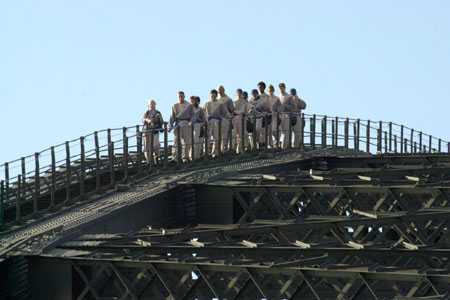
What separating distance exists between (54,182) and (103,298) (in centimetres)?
1013

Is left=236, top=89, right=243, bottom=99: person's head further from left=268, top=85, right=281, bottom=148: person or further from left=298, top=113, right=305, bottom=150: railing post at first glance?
left=298, top=113, right=305, bottom=150: railing post

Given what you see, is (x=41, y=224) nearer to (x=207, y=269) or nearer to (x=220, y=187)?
(x=220, y=187)

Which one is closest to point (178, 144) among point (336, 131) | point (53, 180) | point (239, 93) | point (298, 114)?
point (239, 93)

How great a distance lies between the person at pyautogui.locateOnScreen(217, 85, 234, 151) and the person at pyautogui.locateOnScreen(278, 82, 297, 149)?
9.31 ft

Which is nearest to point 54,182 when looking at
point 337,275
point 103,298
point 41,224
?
point 41,224

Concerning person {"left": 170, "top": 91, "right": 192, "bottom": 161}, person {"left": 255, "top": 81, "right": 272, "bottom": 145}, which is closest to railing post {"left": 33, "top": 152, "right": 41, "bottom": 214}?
person {"left": 170, "top": 91, "right": 192, "bottom": 161}

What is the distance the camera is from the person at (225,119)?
179 ft

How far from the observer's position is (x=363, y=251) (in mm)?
35250

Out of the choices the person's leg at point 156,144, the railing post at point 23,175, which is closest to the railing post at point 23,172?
the railing post at point 23,175

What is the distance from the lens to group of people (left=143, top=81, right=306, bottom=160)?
51.9 metres

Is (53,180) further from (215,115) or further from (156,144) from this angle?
(215,115)

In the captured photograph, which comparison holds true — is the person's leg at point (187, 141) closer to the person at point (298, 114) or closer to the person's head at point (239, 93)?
the person's head at point (239, 93)

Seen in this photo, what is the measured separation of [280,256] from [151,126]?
15.3 m

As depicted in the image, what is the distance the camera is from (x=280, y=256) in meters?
35.9
